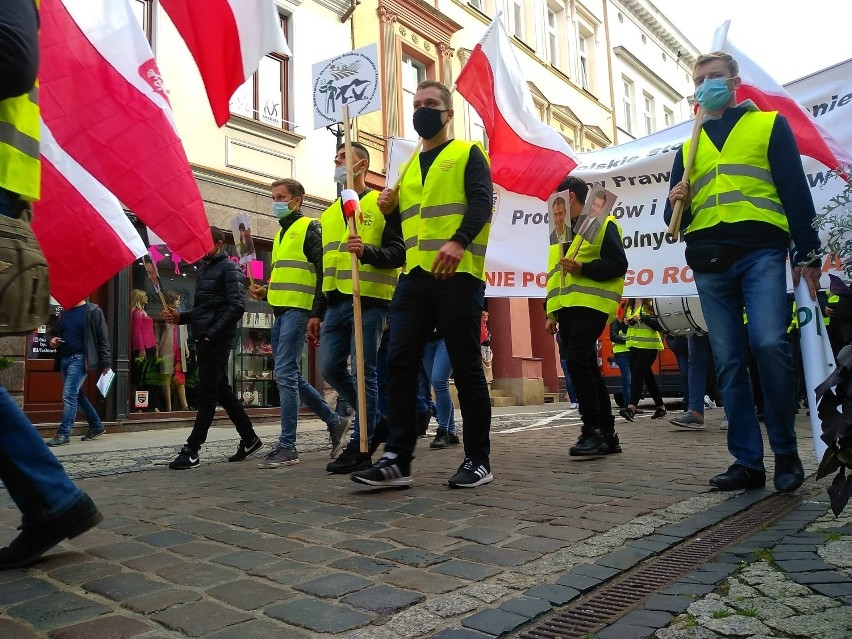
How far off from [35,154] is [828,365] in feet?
12.1

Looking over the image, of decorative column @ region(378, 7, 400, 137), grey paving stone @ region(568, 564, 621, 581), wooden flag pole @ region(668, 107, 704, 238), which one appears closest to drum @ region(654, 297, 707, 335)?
wooden flag pole @ region(668, 107, 704, 238)

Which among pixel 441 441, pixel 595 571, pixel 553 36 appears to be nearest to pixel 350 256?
pixel 441 441

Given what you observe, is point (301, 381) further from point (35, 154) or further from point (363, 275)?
point (35, 154)

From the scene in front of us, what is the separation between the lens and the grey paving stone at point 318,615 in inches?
77.7

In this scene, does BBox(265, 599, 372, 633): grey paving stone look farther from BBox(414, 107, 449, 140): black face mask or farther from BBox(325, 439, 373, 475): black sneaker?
BBox(414, 107, 449, 140): black face mask

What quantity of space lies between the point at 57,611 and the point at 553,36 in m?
24.4

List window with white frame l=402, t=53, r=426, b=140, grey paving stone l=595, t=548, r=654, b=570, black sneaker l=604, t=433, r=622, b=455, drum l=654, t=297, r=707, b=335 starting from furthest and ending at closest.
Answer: window with white frame l=402, t=53, r=426, b=140, drum l=654, t=297, r=707, b=335, black sneaker l=604, t=433, r=622, b=455, grey paving stone l=595, t=548, r=654, b=570

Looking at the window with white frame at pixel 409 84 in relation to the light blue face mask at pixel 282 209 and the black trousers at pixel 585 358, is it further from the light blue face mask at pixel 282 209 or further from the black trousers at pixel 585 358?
the black trousers at pixel 585 358

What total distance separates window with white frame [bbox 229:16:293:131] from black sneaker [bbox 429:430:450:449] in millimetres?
7788

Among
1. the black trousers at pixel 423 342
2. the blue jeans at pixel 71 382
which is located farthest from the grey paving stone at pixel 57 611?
the blue jeans at pixel 71 382

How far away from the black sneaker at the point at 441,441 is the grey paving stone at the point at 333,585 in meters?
4.08

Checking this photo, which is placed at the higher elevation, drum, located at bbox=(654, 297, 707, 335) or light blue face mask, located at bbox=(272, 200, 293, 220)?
light blue face mask, located at bbox=(272, 200, 293, 220)

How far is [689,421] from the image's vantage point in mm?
7586

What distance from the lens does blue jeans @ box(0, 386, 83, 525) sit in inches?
97.0
